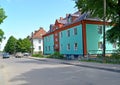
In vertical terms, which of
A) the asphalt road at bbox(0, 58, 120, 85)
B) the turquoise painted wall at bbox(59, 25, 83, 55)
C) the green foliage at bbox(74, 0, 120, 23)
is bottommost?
the asphalt road at bbox(0, 58, 120, 85)

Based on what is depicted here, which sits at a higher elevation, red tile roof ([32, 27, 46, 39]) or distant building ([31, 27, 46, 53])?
red tile roof ([32, 27, 46, 39])

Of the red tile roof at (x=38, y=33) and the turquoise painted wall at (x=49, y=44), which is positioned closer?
the turquoise painted wall at (x=49, y=44)

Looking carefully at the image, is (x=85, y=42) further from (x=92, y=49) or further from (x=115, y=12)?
(x=115, y=12)

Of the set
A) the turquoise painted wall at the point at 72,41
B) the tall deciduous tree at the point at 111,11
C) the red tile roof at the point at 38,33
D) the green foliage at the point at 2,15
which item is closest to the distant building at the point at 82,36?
the turquoise painted wall at the point at 72,41

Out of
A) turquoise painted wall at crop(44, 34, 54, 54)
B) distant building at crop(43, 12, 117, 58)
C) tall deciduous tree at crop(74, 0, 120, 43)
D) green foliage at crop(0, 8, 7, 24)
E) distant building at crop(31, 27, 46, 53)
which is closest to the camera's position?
tall deciduous tree at crop(74, 0, 120, 43)

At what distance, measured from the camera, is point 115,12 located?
3014 cm

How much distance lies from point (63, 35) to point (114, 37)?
74.8ft

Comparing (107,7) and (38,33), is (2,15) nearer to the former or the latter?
(107,7)

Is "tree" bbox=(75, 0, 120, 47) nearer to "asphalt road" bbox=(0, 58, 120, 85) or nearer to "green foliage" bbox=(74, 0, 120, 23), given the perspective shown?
"green foliage" bbox=(74, 0, 120, 23)

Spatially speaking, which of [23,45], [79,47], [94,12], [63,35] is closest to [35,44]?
[23,45]

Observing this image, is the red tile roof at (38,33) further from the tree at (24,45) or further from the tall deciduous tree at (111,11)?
the tall deciduous tree at (111,11)

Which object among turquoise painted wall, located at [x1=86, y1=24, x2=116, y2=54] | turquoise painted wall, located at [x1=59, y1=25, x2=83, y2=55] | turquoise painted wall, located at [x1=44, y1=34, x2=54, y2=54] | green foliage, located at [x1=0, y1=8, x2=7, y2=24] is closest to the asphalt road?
turquoise painted wall, located at [x1=86, y1=24, x2=116, y2=54]

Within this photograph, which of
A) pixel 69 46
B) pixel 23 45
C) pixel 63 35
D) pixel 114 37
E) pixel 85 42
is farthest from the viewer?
pixel 23 45

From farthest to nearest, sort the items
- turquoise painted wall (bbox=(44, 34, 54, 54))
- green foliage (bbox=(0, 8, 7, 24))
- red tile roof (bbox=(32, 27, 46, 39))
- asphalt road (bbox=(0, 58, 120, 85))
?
red tile roof (bbox=(32, 27, 46, 39)) → turquoise painted wall (bbox=(44, 34, 54, 54)) → green foliage (bbox=(0, 8, 7, 24)) → asphalt road (bbox=(0, 58, 120, 85))
